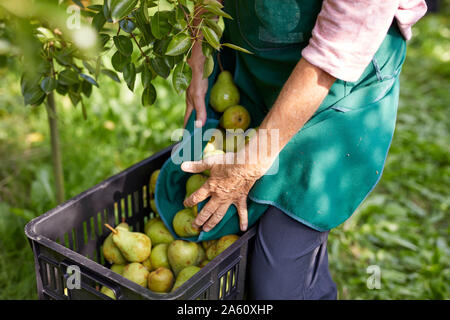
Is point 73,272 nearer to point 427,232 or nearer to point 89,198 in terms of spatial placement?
point 89,198

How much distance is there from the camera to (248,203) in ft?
5.24

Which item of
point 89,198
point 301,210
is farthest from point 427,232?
point 89,198

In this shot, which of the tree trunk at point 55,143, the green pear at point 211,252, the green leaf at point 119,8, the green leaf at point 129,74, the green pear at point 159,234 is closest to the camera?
the green leaf at point 119,8

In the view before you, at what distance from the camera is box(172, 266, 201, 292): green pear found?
1553 mm

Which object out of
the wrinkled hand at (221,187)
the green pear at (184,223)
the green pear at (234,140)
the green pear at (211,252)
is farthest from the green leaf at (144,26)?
the green pear at (211,252)

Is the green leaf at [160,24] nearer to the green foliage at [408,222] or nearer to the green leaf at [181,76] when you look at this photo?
the green leaf at [181,76]

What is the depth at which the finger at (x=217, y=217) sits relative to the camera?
61.1 inches

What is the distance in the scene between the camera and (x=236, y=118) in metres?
1.75

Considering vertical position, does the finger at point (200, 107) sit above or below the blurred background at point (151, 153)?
above

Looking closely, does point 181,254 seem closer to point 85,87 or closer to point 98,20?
point 85,87

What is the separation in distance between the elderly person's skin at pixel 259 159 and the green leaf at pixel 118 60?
0.37 metres

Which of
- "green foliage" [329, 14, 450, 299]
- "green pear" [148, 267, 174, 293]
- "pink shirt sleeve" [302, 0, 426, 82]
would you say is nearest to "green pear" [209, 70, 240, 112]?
"pink shirt sleeve" [302, 0, 426, 82]

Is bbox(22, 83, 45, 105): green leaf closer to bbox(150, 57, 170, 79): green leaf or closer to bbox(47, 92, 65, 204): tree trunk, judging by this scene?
bbox(47, 92, 65, 204): tree trunk
